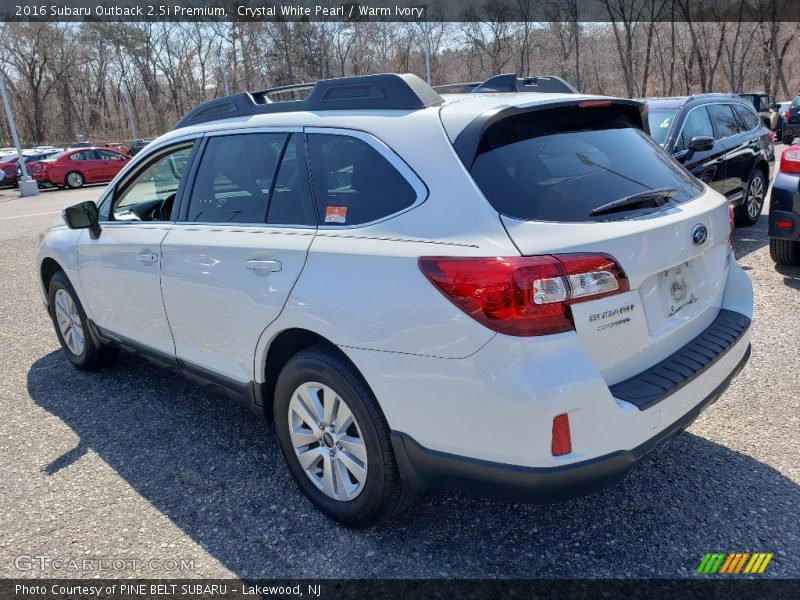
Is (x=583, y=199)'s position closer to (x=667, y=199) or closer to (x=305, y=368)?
(x=667, y=199)

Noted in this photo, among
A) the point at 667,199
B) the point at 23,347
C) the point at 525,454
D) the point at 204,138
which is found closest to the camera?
the point at 525,454

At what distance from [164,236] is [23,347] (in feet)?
9.89

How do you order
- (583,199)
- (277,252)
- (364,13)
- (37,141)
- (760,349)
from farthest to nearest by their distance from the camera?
(37,141) < (364,13) < (760,349) < (277,252) < (583,199)

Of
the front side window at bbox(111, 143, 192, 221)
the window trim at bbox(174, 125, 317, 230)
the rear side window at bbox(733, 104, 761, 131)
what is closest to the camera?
the window trim at bbox(174, 125, 317, 230)

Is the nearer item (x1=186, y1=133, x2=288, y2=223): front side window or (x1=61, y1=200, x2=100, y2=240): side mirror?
(x1=186, y1=133, x2=288, y2=223): front side window

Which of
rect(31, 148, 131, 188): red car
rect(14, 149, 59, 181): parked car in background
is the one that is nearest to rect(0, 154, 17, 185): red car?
rect(14, 149, 59, 181): parked car in background

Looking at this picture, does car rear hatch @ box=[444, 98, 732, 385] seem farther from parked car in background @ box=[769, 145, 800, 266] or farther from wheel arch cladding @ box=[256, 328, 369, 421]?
parked car in background @ box=[769, 145, 800, 266]

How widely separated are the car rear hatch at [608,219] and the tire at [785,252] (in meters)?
4.02

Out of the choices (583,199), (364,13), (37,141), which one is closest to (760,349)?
(583,199)

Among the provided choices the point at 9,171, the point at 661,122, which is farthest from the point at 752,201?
the point at 9,171

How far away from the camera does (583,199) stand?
7.95 ft

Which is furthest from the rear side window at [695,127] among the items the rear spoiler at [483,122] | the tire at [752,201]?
the rear spoiler at [483,122]

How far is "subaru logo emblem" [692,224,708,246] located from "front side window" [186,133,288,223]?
1.90 meters

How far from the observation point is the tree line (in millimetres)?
52031
